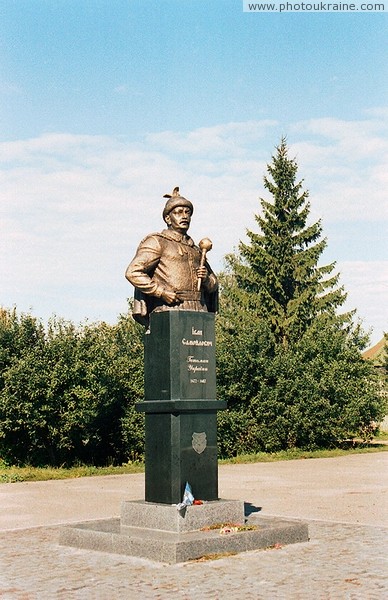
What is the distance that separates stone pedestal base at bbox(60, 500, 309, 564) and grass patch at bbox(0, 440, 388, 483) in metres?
9.90

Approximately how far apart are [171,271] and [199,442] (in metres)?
2.03

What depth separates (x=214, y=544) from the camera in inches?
342

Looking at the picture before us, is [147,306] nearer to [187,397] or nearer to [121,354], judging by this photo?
[187,397]

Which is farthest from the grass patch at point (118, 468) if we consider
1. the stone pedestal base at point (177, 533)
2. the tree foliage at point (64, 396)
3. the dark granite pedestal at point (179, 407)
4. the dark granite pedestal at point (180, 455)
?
the dark granite pedestal at point (179, 407)

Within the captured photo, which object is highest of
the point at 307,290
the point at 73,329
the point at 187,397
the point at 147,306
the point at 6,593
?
the point at 307,290

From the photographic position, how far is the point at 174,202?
10.3m

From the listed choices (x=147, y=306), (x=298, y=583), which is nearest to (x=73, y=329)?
(x=147, y=306)

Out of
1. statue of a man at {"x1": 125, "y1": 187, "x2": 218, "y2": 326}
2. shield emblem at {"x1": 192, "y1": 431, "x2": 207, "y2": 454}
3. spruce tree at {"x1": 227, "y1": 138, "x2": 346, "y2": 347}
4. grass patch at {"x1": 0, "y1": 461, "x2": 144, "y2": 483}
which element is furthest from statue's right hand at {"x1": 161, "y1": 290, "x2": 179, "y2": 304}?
spruce tree at {"x1": 227, "y1": 138, "x2": 346, "y2": 347}

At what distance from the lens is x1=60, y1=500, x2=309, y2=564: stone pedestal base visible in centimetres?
852

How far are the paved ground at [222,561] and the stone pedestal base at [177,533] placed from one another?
5.6 inches

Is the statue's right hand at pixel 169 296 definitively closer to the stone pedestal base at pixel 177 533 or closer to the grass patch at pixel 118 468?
the stone pedestal base at pixel 177 533

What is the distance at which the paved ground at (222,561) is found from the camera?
23.4 ft

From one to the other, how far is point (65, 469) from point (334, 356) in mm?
10198

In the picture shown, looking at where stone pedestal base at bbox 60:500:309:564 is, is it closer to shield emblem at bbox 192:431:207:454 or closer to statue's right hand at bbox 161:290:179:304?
shield emblem at bbox 192:431:207:454
